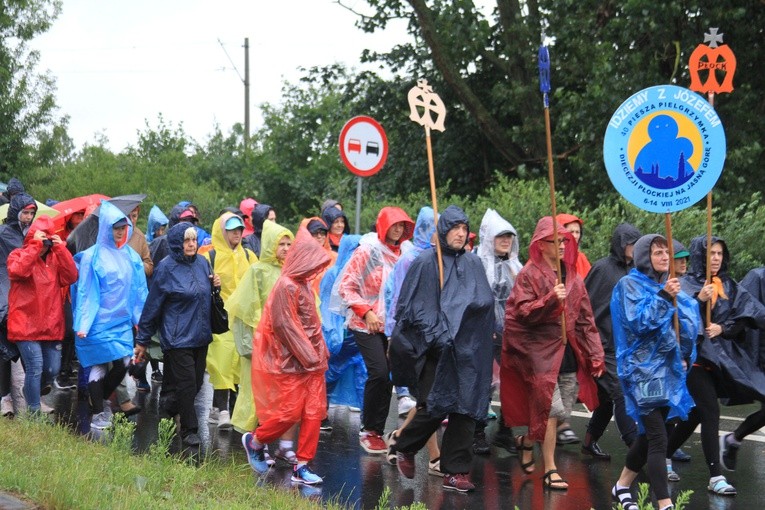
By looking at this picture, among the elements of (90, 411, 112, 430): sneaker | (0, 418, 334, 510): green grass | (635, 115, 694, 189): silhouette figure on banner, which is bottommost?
(90, 411, 112, 430): sneaker

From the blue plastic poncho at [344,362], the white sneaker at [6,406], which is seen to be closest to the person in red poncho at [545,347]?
the blue plastic poncho at [344,362]

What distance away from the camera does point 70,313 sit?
1112 cm

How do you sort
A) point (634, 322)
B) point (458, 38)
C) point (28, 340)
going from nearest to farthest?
point (634, 322) → point (28, 340) → point (458, 38)

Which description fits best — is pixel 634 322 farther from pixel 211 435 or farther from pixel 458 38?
pixel 458 38

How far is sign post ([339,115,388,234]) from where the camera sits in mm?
12461

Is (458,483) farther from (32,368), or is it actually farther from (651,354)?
(32,368)

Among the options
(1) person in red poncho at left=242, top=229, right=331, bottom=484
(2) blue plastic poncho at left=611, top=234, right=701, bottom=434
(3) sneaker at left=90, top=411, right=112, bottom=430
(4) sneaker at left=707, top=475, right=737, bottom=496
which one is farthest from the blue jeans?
(4) sneaker at left=707, top=475, right=737, bottom=496

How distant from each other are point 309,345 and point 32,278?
306 cm

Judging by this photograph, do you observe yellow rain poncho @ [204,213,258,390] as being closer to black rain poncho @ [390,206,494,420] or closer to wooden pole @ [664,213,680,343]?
black rain poncho @ [390,206,494,420]

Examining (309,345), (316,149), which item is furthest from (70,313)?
(316,149)

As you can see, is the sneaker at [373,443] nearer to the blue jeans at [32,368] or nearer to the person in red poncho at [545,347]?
the person in red poncho at [545,347]

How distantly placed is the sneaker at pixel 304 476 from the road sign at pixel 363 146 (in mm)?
4842

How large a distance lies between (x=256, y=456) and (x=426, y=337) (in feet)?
5.37

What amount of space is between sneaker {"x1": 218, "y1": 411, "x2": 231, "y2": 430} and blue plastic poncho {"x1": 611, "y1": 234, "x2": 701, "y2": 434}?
4.16 metres
